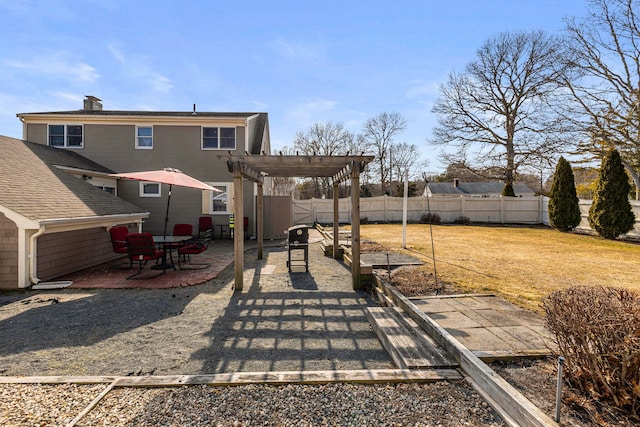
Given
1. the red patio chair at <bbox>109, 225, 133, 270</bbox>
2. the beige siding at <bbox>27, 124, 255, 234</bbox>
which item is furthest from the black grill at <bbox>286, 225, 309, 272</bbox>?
the beige siding at <bbox>27, 124, 255, 234</bbox>

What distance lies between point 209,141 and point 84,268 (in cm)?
736

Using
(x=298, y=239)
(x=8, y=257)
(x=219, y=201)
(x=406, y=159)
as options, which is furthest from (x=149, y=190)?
(x=406, y=159)

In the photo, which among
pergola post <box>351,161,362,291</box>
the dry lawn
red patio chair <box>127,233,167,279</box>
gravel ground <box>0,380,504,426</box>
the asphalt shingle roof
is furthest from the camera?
red patio chair <box>127,233,167,279</box>

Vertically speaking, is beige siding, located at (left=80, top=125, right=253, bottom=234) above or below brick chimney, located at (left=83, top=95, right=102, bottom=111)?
below

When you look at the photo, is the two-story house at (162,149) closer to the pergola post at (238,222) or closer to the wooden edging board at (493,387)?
the pergola post at (238,222)

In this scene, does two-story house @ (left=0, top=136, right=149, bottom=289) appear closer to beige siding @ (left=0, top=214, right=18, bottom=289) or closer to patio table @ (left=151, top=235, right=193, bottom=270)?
beige siding @ (left=0, top=214, right=18, bottom=289)

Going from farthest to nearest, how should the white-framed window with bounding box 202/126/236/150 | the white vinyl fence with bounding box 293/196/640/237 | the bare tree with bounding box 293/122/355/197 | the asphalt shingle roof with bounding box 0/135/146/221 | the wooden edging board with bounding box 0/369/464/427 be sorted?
the bare tree with bounding box 293/122/355/197, the white vinyl fence with bounding box 293/196/640/237, the white-framed window with bounding box 202/126/236/150, the asphalt shingle roof with bounding box 0/135/146/221, the wooden edging board with bounding box 0/369/464/427

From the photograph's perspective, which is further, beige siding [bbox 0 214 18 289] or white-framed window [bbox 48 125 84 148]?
white-framed window [bbox 48 125 84 148]

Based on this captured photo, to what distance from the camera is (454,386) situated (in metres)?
2.68

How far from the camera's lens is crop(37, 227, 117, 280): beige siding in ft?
22.1

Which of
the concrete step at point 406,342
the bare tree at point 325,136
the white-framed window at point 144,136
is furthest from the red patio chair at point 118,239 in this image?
the bare tree at point 325,136

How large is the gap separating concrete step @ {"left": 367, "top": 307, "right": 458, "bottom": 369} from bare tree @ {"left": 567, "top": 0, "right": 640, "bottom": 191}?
20.1 m

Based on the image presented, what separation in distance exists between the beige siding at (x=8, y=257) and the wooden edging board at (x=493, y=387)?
314 inches

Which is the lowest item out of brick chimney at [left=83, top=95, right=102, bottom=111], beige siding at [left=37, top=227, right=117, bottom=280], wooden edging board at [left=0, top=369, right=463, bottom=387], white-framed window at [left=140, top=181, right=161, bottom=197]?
wooden edging board at [left=0, top=369, right=463, bottom=387]
